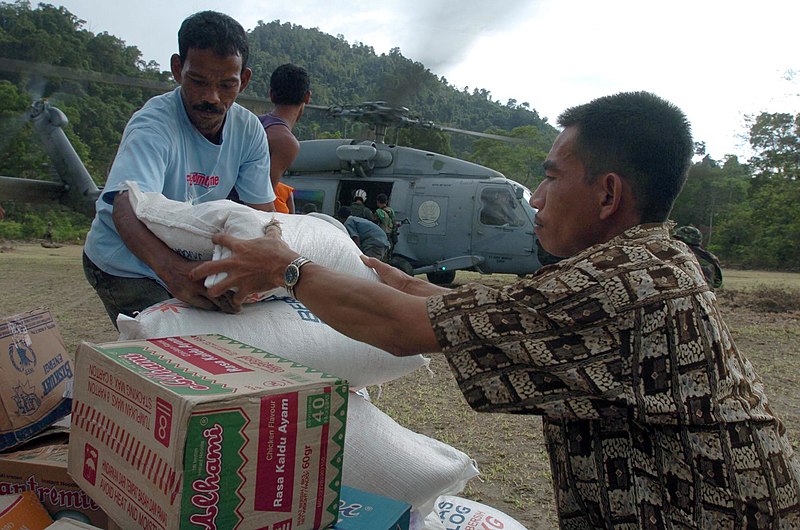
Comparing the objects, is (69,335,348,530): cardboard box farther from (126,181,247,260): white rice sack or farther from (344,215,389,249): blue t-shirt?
(344,215,389,249): blue t-shirt

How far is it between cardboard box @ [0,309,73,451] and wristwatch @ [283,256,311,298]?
0.77m

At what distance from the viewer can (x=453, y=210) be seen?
10266mm

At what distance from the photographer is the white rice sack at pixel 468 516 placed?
188 centimetres

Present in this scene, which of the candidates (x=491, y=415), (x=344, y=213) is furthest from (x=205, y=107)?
(x=344, y=213)

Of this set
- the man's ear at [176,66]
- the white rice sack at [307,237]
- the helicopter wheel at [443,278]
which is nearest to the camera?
the white rice sack at [307,237]

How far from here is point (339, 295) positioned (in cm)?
123

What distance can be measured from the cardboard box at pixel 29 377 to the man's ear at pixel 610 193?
4.60ft

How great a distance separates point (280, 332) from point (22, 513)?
24.9 inches

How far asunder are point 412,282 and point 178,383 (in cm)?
80

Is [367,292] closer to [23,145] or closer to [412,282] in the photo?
[412,282]

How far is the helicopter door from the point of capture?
389 inches

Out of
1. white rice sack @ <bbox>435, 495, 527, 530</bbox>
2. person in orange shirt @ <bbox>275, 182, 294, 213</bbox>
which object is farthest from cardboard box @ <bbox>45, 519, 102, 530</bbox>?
person in orange shirt @ <bbox>275, 182, 294, 213</bbox>

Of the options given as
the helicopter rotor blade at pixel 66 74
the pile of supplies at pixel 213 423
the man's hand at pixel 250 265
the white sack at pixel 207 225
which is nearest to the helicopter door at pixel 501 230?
the helicopter rotor blade at pixel 66 74

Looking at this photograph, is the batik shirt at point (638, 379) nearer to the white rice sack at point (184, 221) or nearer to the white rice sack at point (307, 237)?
the white rice sack at point (307, 237)
